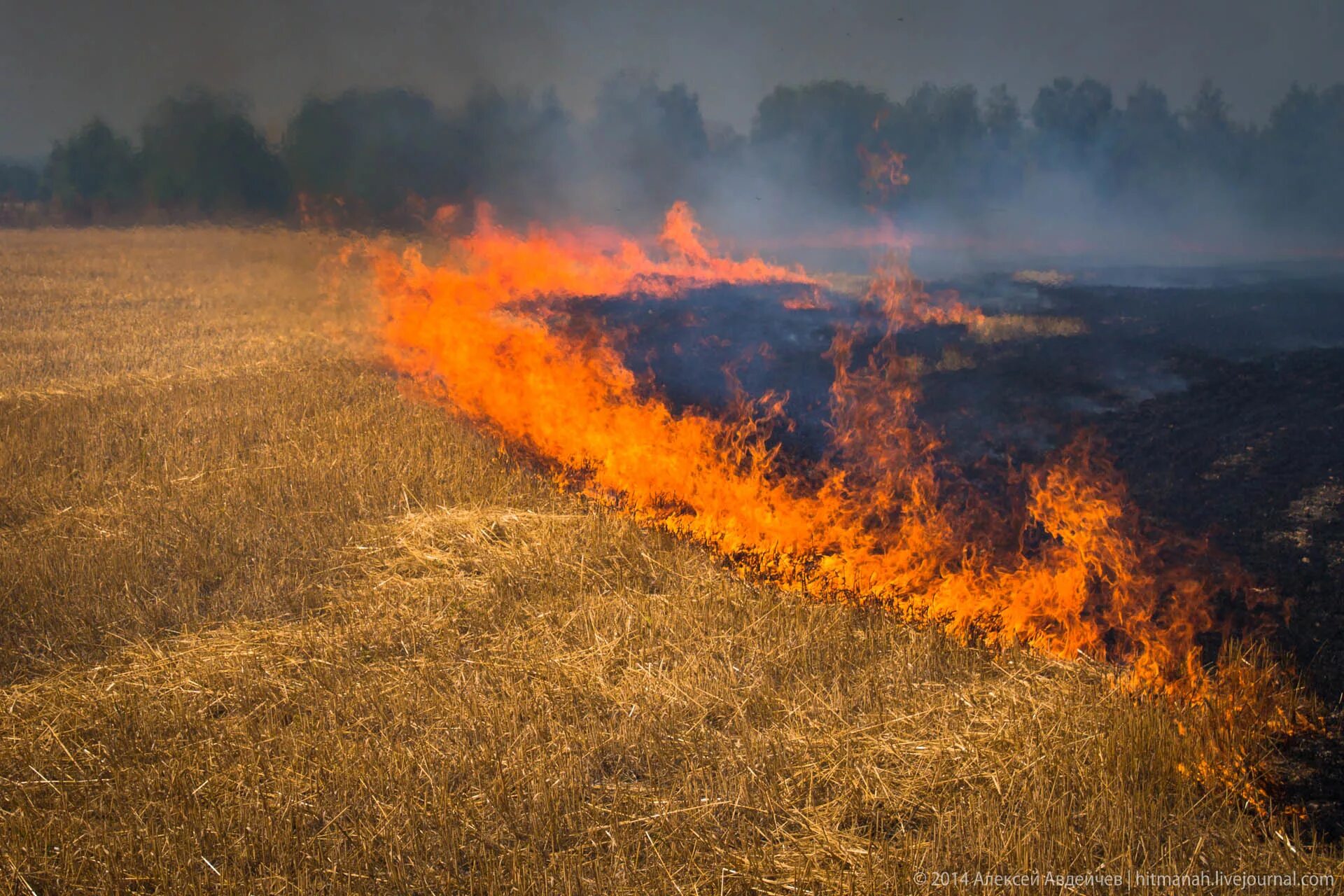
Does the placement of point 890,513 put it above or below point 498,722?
above

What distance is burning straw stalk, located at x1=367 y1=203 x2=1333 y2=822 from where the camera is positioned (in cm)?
491

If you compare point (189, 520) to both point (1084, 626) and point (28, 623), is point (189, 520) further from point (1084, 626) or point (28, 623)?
point (1084, 626)

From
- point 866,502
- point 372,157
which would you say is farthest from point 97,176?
point 866,502

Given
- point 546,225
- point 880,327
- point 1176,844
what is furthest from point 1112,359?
point 546,225

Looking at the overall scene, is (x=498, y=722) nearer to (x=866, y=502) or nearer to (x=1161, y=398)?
(x=866, y=502)

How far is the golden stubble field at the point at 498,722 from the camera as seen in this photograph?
319 cm

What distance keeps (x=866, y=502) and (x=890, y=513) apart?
25 centimetres

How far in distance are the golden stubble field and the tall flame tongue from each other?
0.48m

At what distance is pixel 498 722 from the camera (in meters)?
4.07

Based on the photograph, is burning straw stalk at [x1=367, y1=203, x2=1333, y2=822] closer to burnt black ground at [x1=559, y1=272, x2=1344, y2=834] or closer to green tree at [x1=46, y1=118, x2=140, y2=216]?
burnt black ground at [x1=559, y1=272, x2=1344, y2=834]

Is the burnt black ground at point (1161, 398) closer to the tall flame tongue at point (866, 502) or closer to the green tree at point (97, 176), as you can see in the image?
the tall flame tongue at point (866, 502)

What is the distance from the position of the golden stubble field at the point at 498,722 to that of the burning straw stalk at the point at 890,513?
1.31ft

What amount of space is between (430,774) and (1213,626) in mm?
4221

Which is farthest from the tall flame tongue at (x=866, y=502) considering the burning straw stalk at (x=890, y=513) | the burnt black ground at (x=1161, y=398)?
the burnt black ground at (x=1161, y=398)
